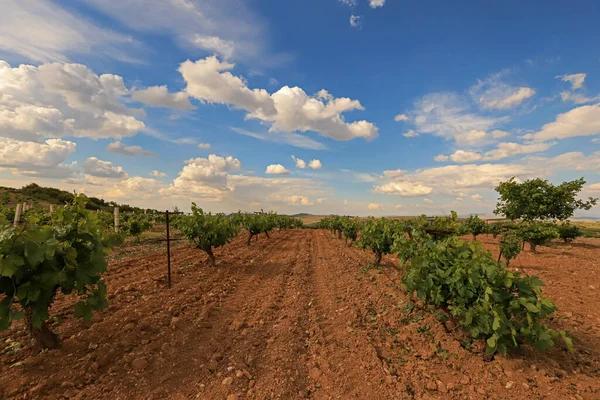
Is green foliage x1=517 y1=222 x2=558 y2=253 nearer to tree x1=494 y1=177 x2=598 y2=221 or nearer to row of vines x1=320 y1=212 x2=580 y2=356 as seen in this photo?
tree x1=494 y1=177 x2=598 y2=221

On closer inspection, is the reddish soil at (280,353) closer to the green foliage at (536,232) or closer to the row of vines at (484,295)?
the row of vines at (484,295)

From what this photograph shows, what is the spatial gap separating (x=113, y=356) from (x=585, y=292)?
472 inches

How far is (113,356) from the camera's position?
457 cm

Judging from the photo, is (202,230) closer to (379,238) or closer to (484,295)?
(379,238)


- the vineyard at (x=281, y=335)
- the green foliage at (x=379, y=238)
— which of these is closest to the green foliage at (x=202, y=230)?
the vineyard at (x=281, y=335)

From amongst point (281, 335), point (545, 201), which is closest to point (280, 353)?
point (281, 335)

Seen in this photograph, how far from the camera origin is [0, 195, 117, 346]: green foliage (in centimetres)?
359

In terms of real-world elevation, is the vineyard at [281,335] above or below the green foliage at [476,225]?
below

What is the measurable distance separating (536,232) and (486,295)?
1573cm

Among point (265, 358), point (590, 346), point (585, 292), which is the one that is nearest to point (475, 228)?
point (585, 292)

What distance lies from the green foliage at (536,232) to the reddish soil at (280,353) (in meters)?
8.56

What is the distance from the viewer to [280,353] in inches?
194

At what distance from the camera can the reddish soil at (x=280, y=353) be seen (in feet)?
12.6

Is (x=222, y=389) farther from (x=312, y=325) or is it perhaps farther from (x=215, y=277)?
Answer: (x=215, y=277)
